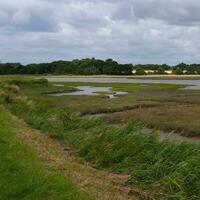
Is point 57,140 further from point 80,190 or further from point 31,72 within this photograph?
point 31,72

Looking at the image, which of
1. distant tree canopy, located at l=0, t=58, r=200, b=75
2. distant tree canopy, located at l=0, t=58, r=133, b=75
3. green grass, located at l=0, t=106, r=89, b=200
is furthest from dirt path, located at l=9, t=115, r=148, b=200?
distant tree canopy, located at l=0, t=58, r=133, b=75

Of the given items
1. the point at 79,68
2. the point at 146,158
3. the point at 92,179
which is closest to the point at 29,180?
the point at 92,179

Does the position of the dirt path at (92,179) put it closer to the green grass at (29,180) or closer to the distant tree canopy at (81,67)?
the green grass at (29,180)

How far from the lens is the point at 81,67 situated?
497ft

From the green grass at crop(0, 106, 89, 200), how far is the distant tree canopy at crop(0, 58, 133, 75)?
424ft

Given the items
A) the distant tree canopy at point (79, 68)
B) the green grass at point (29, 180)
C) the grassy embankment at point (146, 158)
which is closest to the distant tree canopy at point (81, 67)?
the distant tree canopy at point (79, 68)

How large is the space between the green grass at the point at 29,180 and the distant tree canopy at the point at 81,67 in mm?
129247

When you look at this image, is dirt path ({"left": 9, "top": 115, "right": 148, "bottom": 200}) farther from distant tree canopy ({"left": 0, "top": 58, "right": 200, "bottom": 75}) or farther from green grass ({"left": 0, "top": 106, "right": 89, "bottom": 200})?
distant tree canopy ({"left": 0, "top": 58, "right": 200, "bottom": 75})

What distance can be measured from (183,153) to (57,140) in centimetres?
693

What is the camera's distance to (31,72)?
14038 cm

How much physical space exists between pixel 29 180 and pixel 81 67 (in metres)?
142

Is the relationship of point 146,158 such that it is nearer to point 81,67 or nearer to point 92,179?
point 92,179

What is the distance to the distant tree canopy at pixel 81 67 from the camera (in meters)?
144

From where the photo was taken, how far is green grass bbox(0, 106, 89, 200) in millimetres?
8836
